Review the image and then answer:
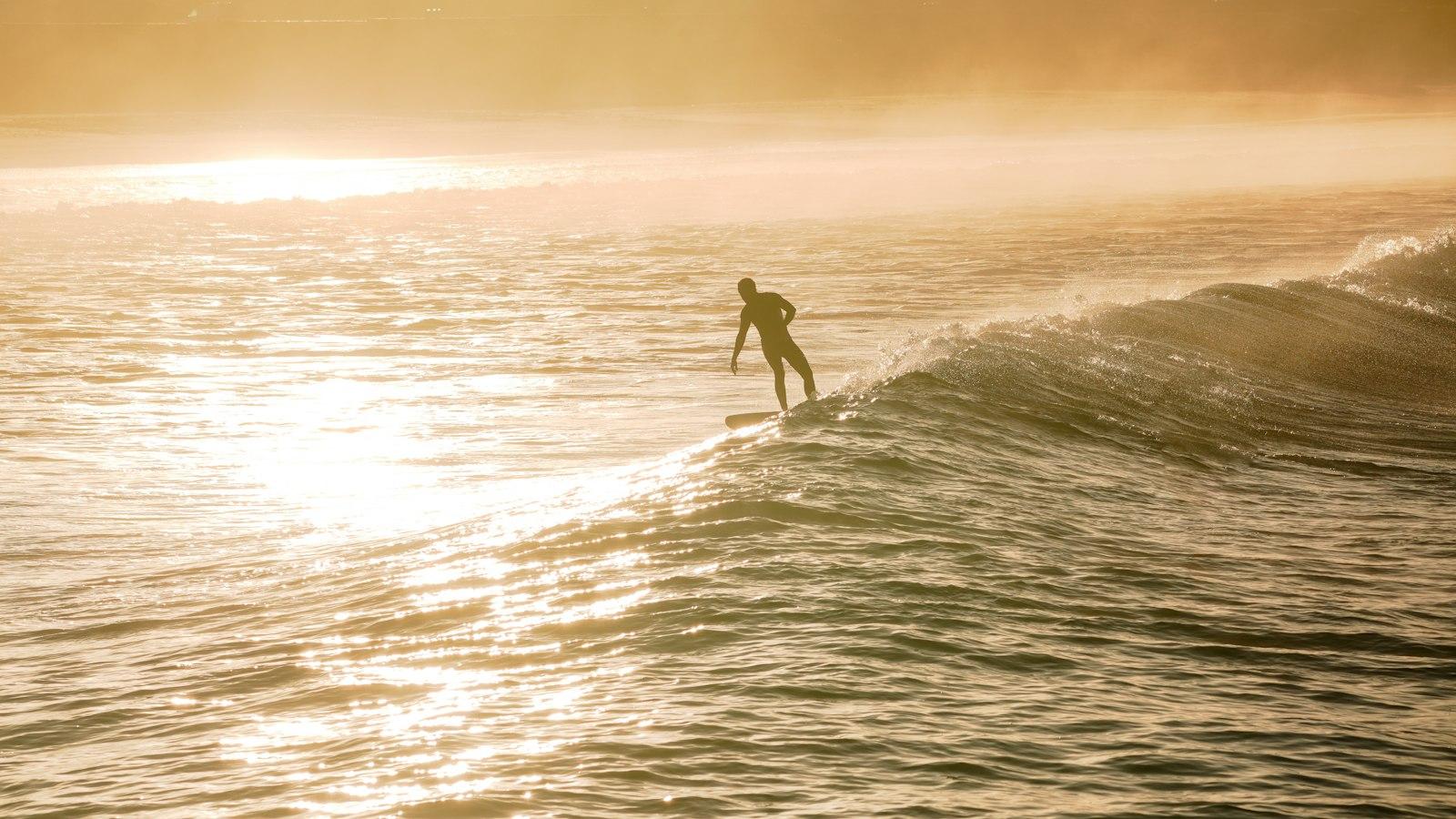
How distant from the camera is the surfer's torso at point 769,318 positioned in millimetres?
15891

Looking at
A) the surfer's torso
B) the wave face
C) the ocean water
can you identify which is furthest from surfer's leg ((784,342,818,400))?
the wave face

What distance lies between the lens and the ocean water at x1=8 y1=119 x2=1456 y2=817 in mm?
7418

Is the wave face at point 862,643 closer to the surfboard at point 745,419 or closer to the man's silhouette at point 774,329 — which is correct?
the surfboard at point 745,419

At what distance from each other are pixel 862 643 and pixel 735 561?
197cm

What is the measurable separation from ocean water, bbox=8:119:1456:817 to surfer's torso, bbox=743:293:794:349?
1071 millimetres

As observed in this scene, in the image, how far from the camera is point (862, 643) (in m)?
8.95

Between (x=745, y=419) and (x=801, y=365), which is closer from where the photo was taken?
(x=745, y=419)

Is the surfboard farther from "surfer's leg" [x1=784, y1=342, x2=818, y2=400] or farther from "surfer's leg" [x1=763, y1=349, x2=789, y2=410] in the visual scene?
"surfer's leg" [x1=784, y1=342, x2=818, y2=400]

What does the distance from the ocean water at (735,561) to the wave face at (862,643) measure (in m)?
0.04

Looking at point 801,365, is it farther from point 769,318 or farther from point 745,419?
point 745,419

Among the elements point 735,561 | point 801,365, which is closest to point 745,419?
point 801,365

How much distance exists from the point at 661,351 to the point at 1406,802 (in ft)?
54.7

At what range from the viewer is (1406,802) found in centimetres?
685

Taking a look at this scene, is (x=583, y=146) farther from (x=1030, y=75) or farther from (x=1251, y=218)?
(x=1251, y=218)
